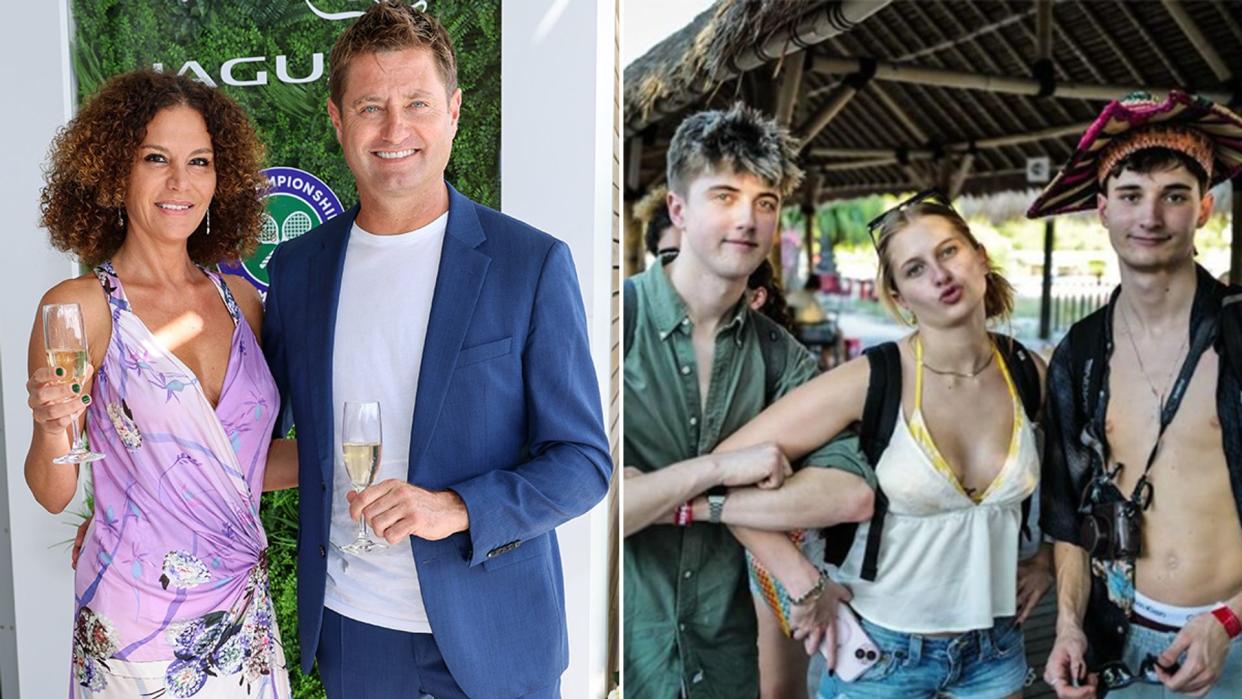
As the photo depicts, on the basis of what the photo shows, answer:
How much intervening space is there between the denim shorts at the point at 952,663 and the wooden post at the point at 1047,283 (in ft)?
2.90

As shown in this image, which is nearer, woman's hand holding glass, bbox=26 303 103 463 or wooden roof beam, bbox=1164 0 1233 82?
woman's hand holding glass, bbox=26 303 103 463

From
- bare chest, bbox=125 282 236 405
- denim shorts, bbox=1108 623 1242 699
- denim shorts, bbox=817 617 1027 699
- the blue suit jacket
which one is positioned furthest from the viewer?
denim shorts, bbox=817 617 1027 699

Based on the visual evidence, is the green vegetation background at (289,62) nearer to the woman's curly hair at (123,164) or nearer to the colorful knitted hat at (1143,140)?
the woman's curly hair at (123,164)

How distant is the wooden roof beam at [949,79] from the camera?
3.00m

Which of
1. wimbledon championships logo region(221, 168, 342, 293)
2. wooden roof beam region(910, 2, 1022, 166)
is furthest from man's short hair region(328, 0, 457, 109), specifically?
wooden roof beam region(910, 2, 1022, 166)

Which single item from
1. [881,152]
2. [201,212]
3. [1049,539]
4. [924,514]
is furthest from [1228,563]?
[201,212]

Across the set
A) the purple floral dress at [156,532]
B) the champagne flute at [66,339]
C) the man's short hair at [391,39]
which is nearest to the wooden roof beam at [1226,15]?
the man's short hair at [391,39]

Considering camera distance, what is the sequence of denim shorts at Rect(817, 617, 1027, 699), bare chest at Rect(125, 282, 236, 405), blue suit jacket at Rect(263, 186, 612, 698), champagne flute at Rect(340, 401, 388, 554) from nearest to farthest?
1. champagne flute at Rect(340, 401, 388, 554)
2. blue suit jacket at Rect(263, 186, 612, 698)
3. bare chest at Rect(125, 282, 236, 405)
4. denim shorts at Rect(817, 617, 1027, 699)

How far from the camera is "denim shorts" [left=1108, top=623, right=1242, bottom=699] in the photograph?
2.99 m

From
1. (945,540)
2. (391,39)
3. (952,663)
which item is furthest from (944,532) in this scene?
(391,39)

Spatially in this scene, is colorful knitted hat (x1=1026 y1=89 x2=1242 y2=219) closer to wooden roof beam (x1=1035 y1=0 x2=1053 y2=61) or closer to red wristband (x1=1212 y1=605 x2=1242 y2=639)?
wooden roof beam (x1=1035 y1=0 x2=1053 y2=61)

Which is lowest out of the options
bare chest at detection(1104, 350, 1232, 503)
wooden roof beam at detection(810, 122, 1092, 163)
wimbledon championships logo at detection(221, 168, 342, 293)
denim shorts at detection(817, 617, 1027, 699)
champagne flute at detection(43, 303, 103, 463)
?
denim shorts at detection(817, 617, 1027, 699)

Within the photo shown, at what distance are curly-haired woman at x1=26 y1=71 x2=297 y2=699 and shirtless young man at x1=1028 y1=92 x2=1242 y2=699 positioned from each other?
2251 millimetres

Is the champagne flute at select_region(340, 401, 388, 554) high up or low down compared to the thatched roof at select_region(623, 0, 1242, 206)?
down
